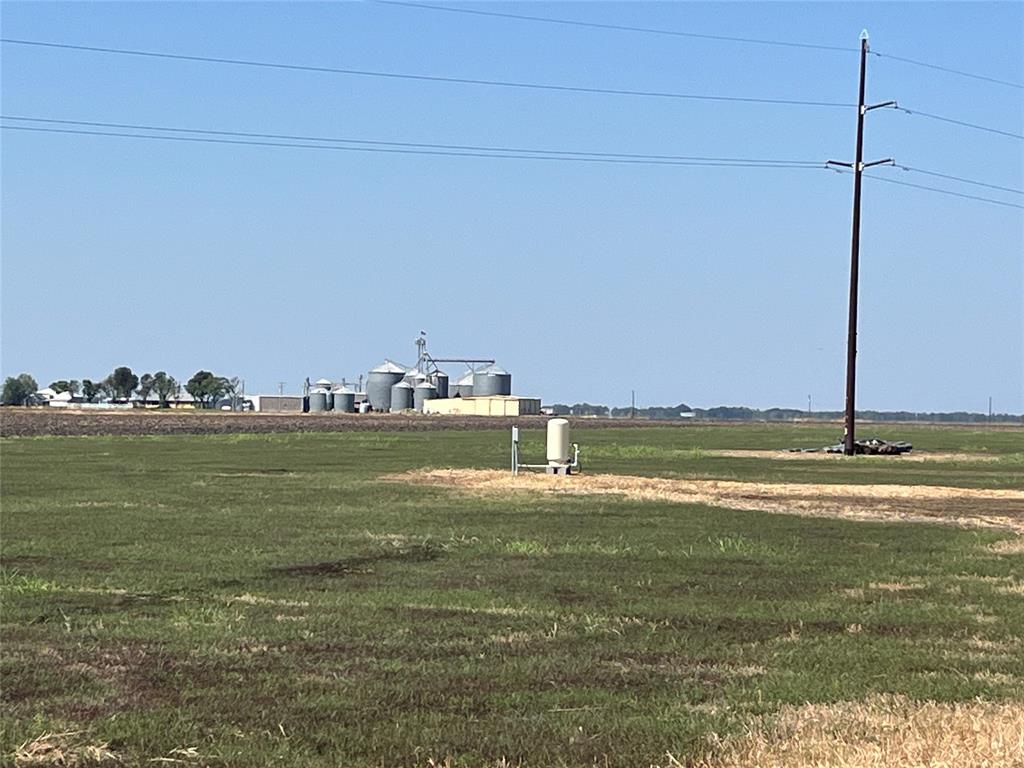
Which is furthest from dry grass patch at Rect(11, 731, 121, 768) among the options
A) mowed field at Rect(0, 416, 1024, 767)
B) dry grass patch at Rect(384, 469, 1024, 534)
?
dry grass patch at Rect(384, 469, 1024, 534)

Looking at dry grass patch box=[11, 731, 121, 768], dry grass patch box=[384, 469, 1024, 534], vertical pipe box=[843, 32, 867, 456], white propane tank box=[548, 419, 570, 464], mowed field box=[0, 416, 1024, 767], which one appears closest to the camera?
dry grass patch box=[11, 731, 121, 768]

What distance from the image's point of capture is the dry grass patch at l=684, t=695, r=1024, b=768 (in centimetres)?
852

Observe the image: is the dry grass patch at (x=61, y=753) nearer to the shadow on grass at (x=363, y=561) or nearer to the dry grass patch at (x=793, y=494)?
the shadow on grass at (x=363, y=561)

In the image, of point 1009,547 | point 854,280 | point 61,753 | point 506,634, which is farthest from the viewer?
point 854,280

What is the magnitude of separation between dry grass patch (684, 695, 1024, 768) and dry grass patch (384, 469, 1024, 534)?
16237 millimetres

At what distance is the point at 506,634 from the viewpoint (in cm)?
1334

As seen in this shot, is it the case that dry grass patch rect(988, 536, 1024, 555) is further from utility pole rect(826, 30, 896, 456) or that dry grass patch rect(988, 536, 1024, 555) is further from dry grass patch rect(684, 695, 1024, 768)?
utility pole rect(826, 30, 896, 456)

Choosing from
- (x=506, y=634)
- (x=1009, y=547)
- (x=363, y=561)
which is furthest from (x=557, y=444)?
(x=506, y=634)

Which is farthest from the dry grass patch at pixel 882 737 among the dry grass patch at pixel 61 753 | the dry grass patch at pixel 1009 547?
the dry grass patch at pixel 1009 547

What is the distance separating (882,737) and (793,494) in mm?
25827

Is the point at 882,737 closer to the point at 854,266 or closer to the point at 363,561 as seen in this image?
the point at 363,561

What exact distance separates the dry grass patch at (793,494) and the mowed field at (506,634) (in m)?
0.42

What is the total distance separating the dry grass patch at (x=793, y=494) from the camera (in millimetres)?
28672

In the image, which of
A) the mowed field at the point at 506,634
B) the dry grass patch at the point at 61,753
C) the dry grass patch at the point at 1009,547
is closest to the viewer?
the dry grass patch at the point at 61,753
